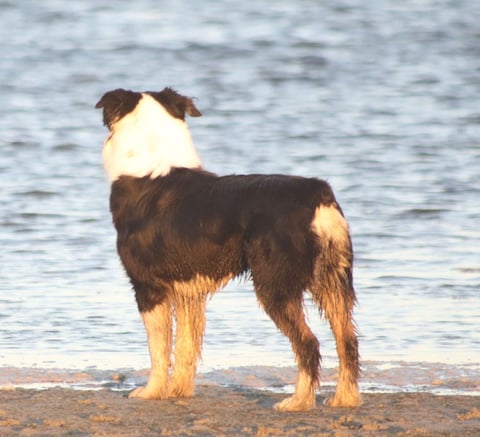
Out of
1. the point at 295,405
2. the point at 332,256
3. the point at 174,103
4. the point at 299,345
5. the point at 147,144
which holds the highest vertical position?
the point at 174,103

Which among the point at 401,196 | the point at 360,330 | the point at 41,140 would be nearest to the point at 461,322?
the point at 360,330

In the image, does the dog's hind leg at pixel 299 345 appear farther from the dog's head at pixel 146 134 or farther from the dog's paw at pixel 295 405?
the dog's head at pixel 146 134

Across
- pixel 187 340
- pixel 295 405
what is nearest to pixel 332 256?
pixel 295 405

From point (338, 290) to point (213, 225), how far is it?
721mm

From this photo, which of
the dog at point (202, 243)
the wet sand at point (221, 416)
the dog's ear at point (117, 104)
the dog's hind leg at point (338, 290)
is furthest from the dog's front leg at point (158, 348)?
the dog's ear at point (117, 104)

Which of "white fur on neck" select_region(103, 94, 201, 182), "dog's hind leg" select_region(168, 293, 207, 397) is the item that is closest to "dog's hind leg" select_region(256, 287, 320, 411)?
"dog's hind leg" select_region(168, 293, 207, 397)

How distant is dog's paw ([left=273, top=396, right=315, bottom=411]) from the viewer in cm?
685

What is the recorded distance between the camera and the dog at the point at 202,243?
6.75m

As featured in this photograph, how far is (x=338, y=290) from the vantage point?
22.6ft

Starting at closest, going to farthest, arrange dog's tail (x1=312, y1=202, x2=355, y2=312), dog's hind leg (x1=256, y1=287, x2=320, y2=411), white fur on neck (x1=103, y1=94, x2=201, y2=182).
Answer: dog's tail (x1=312, y1=202, x2=355, y2=312)
dog's hind leg (x1=256, y1=287, x2=320, y2=411)
white fur on neck (x1=103, y1=94, x2=201, y2=182)

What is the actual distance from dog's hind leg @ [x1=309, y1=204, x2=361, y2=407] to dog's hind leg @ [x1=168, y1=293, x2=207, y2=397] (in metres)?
0.82

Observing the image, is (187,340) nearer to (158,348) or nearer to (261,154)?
(158,348)

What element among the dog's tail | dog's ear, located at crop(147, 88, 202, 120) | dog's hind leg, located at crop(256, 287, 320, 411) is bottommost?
dog's hind leg, located at crop(256, 287, 320, 411)

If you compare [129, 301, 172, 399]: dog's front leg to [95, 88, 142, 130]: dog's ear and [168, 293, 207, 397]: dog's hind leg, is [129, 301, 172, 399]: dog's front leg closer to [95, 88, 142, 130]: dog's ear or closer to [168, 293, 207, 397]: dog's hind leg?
[168, 293, 207, 397]: dog's hind leg
